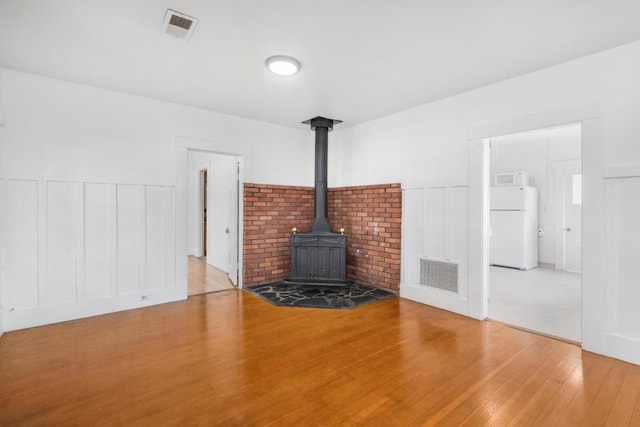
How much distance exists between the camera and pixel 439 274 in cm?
390

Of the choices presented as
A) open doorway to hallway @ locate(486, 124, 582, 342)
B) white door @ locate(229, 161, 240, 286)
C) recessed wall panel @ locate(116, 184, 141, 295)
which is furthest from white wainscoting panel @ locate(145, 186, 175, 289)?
open doorway to hallway @ locate(486, 124, 582, 342)

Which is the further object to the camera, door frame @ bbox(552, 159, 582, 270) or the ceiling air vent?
door frame @ bbox(552, 159, 582, 270)

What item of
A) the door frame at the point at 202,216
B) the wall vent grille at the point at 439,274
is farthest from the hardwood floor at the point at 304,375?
the door frame at the point at 202,216

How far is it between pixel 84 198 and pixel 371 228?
3.70 meters

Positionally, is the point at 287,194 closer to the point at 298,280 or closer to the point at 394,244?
the point at 298,280

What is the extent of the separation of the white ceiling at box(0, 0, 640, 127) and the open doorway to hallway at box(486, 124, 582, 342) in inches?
132

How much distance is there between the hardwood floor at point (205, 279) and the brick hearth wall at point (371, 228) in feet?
6.69

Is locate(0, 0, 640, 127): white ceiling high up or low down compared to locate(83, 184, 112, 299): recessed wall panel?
up

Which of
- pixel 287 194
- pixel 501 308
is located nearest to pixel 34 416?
pixel 287 194

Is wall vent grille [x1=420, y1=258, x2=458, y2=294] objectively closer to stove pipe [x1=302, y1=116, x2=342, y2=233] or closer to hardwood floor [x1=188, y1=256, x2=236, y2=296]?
stove pipe [x1=302, y1=116, x2=342, y2=233]

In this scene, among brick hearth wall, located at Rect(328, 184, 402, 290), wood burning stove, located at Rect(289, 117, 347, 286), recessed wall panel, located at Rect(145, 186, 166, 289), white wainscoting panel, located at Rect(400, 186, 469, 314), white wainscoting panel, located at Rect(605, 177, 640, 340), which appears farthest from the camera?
wood burning stove, located at Rect(289, 117, 347, 286)

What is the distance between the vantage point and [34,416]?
6.01 feet

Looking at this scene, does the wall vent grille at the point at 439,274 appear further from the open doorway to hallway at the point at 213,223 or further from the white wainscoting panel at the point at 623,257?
the open doorway to hallway at the point at 213,223

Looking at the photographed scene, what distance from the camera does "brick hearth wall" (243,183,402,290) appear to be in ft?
14.7
